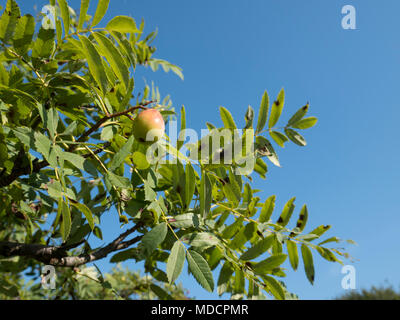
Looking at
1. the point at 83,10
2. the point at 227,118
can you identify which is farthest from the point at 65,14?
the point at 227,118

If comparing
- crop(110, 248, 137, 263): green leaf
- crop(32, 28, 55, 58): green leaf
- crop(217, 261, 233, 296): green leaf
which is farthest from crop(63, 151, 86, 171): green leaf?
crop(217, 261, 233, 296): green leaf

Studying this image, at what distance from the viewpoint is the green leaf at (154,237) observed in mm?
1206

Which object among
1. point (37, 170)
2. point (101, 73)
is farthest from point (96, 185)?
point (101, 73)

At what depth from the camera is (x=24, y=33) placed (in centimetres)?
122

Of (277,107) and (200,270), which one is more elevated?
(277,107)

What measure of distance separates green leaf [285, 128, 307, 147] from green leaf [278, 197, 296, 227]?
9.8 inches

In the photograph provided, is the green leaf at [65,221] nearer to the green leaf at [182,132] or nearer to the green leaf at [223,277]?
the green leaf at [182,132]

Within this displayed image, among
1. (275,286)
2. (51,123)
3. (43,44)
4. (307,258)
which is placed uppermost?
(43,44)

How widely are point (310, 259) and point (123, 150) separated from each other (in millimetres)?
950

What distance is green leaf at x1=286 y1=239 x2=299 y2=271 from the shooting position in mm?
1562

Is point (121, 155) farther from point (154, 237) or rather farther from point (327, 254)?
point (327, 254)

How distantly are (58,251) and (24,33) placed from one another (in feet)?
3.10

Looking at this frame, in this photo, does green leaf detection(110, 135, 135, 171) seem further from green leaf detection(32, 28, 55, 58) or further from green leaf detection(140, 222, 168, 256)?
green leaf detection(32, 28, 55, 58)
